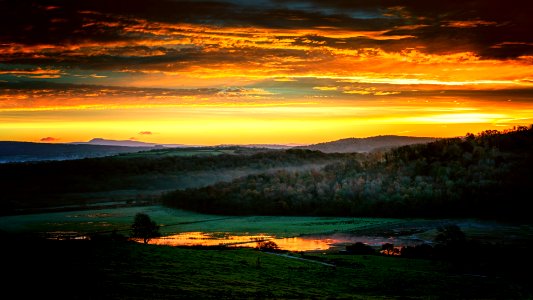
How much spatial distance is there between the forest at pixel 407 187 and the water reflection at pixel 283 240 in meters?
36.0

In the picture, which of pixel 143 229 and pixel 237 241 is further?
pixel 237 241

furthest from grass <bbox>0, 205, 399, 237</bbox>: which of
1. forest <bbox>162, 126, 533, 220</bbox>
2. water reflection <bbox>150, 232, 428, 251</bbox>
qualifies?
forest <bbox>162, 126, 533, 220</bbox>

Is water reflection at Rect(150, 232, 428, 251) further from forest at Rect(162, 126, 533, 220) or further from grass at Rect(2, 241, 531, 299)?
forest at Rect(162, 126, 533, 220)

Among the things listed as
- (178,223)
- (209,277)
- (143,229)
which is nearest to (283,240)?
(143,229)

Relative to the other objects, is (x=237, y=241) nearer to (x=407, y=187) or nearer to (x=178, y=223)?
(x=178, y=223)

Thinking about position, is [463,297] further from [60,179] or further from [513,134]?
[60,179]

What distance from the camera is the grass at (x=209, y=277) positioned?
24.5m

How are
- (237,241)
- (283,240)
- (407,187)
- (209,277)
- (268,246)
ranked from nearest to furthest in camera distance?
(209,277) < (268,246) < (237,241) < (283,240) < (407,187)

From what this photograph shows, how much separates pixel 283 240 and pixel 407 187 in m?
60.8

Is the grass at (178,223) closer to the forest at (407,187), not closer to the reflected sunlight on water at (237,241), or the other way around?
the reflected sunlight on water at (237,241)

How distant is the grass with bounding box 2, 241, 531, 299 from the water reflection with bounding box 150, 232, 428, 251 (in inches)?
849

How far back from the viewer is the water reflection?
212 feet

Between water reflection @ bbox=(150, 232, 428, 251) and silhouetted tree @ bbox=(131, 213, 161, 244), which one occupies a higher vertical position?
silhouetted tree @ bbox=(131, 213, 161, 244)

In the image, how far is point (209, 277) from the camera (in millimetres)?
30188
